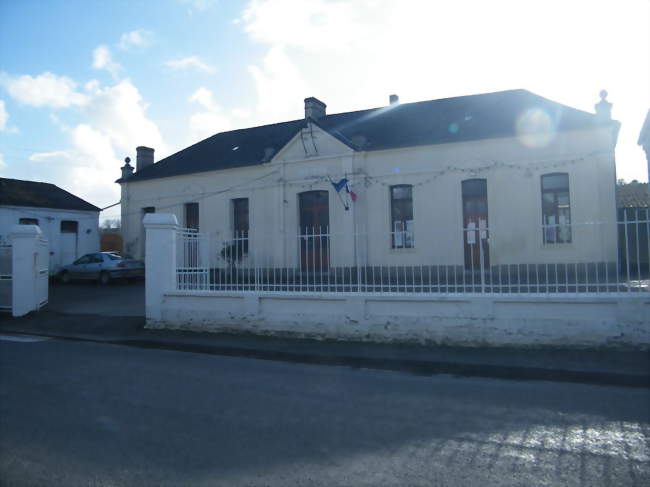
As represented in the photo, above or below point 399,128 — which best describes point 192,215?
below

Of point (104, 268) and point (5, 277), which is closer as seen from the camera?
Answer: point (5, 277)

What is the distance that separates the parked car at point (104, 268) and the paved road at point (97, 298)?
1.02 ft

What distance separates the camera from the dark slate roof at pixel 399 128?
16016 millimetres

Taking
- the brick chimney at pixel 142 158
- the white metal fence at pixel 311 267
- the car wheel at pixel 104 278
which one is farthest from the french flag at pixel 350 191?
the brick chimney at pixel 142 158

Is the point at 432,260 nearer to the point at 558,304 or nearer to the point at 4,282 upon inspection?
the point at 558,304

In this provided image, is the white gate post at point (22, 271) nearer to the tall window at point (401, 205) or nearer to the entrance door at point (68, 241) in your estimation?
the tall window at point (401, 205)

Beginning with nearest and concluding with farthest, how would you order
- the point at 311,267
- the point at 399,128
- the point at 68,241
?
the point at 311,267 < the point at 399,128 < the point at 68,241

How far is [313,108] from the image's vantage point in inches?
866

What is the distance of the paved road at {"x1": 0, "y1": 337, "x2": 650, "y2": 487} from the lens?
10.8 feet

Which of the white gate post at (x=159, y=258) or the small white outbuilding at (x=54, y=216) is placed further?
the small white outbuilding at (x=54, y=216)

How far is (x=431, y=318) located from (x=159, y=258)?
207 inches

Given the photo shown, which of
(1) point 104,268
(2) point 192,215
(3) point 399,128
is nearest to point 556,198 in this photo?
(3) point 399,128

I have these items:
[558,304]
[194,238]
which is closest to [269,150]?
[194,238]

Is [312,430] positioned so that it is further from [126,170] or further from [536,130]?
[126,170]
